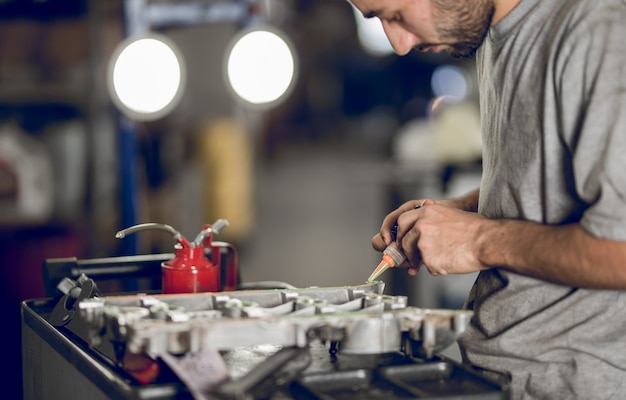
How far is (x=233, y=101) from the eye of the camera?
840 centimetres

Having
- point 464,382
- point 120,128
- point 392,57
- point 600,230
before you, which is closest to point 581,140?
point 600,230

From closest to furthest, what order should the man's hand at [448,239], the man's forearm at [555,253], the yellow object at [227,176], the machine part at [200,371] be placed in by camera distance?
1. the machine part at [200,371]
2. the man's forearm at [555,253]
3. the man's hand at [448,239]
4. the yellow object at [227,176]

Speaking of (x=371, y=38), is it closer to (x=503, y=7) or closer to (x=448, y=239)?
(x=503, y=7)

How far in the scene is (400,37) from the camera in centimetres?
160

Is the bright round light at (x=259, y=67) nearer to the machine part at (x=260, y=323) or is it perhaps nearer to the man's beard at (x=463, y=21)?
the man's beard at (x=463, y=21)

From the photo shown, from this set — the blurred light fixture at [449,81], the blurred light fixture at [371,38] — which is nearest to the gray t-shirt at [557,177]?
the blurred light fixture at [371,38]

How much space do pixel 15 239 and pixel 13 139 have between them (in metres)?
0.52

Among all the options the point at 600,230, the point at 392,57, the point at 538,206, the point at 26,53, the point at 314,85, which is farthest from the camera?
the point at 314,85

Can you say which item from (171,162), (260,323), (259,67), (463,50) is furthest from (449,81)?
(260,323)

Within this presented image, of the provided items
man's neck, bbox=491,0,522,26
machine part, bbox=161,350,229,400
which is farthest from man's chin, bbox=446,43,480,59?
machine part, bbox=161,350,229,400

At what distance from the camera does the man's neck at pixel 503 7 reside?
1.50m

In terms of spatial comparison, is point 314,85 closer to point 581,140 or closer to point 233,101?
point 233,101

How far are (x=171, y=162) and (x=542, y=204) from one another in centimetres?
578

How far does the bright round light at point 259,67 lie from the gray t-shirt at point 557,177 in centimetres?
260
